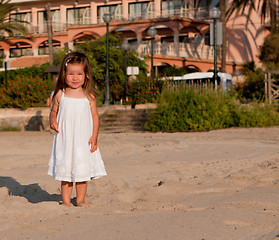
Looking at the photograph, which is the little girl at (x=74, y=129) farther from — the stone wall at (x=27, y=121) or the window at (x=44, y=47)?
the window at (x=44, y=47)

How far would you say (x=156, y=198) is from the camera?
5.43 meters

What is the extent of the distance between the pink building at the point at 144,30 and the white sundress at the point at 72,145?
3297cm

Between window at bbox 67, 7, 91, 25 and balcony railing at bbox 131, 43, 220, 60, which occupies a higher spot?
window at bbox 67, 7, 91, 25

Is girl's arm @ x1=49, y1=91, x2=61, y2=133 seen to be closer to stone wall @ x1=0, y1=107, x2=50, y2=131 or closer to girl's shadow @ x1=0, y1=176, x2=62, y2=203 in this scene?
girl's shadow @ x1=0, y1=176, x2=62, y2=203

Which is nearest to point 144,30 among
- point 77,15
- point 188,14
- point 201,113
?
point 188,14

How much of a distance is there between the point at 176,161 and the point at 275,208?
14.8 ft

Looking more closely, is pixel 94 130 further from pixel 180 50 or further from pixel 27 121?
pixel 180 50

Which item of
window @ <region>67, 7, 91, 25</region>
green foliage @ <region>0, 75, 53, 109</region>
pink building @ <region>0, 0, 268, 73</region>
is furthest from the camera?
window @ <region>67, 7, 91, 25</region>

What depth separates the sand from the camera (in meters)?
3.87

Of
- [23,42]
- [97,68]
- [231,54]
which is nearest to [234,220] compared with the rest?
Result: [97,68]

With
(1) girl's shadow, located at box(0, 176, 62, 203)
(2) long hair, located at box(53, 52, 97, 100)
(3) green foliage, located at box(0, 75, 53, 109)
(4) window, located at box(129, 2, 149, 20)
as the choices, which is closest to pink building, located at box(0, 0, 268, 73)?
(4) window, located at box(129, 2, 149, 20)

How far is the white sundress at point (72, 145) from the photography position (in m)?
4.80

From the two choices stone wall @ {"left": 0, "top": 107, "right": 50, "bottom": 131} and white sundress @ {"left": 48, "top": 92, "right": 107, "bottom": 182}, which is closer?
white sundress @ {"left": 48, "top": 92, "right": 107, "bottom": 182}

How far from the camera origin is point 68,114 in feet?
15.9
